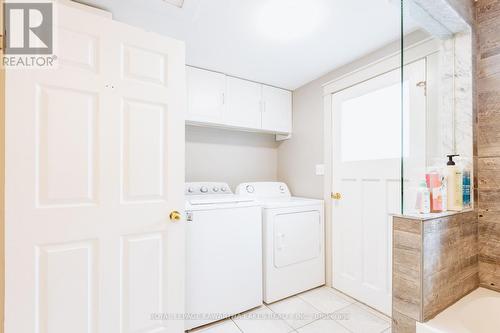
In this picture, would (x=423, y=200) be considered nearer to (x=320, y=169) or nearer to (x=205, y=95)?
(x=320, y=169)

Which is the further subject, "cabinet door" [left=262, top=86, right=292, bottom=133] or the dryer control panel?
"cabinet door" [left=262, top=86, right=292, bottom=133]

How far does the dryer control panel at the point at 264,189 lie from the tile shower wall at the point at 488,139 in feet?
5.44

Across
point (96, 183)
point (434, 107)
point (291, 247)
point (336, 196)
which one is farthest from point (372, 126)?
point (96, 183)

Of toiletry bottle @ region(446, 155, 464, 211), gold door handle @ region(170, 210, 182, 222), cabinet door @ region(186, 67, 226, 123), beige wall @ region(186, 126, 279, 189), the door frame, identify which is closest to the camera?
toiletry bottle @ region(446, 155, 464, 211)

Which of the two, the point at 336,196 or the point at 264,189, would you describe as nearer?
the point at 336,196

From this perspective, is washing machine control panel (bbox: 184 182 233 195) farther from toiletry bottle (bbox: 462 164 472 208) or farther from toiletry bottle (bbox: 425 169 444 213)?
toiletry bottle (bbox: 462 164 472 208)

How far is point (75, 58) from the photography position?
3.75 feet

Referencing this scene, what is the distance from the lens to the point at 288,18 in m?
1.55

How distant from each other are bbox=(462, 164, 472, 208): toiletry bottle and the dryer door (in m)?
1.15

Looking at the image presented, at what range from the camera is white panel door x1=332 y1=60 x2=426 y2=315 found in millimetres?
1807

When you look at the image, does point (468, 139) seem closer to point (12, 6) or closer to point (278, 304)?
point (278, 304)

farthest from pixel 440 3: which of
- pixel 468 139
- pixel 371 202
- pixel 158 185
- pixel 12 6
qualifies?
pixel 12 6

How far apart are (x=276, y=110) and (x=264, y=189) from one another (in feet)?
3.15

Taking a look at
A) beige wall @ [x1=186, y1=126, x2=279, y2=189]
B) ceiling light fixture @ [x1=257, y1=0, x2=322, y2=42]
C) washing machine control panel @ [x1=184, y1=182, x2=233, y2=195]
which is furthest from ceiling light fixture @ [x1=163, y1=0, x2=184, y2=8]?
washing machine control panel @ [x1=184, y1=182, x2=233, y2=195]
